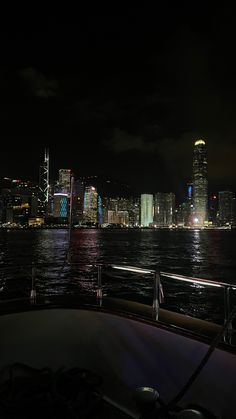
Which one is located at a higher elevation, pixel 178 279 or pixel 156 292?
pixel 178 279

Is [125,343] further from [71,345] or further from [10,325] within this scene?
[10,325]

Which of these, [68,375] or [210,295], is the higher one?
[68,375]

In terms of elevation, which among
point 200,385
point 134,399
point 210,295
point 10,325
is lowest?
point 210,295

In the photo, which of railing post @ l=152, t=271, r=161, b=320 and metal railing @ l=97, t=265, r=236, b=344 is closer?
metal railing @ l=97, t=265, r=236, b=344

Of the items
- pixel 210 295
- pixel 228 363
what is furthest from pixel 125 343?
pixel 210 295

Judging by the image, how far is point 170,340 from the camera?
380cm

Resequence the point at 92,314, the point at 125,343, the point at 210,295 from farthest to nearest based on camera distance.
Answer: the point at 210,295, the point at 92,314, the point at 125,343

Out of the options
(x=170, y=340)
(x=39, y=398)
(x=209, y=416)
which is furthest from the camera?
(x=170, y=340)

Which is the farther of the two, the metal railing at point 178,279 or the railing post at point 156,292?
Answer: the railing post at point 156,292

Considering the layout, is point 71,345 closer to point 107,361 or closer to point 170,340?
point 107,361

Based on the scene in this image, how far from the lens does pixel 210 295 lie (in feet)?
64.8

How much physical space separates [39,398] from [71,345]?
943mm

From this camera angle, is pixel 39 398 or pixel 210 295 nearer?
pixel 39 398

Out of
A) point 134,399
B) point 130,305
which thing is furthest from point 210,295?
point 134,399
